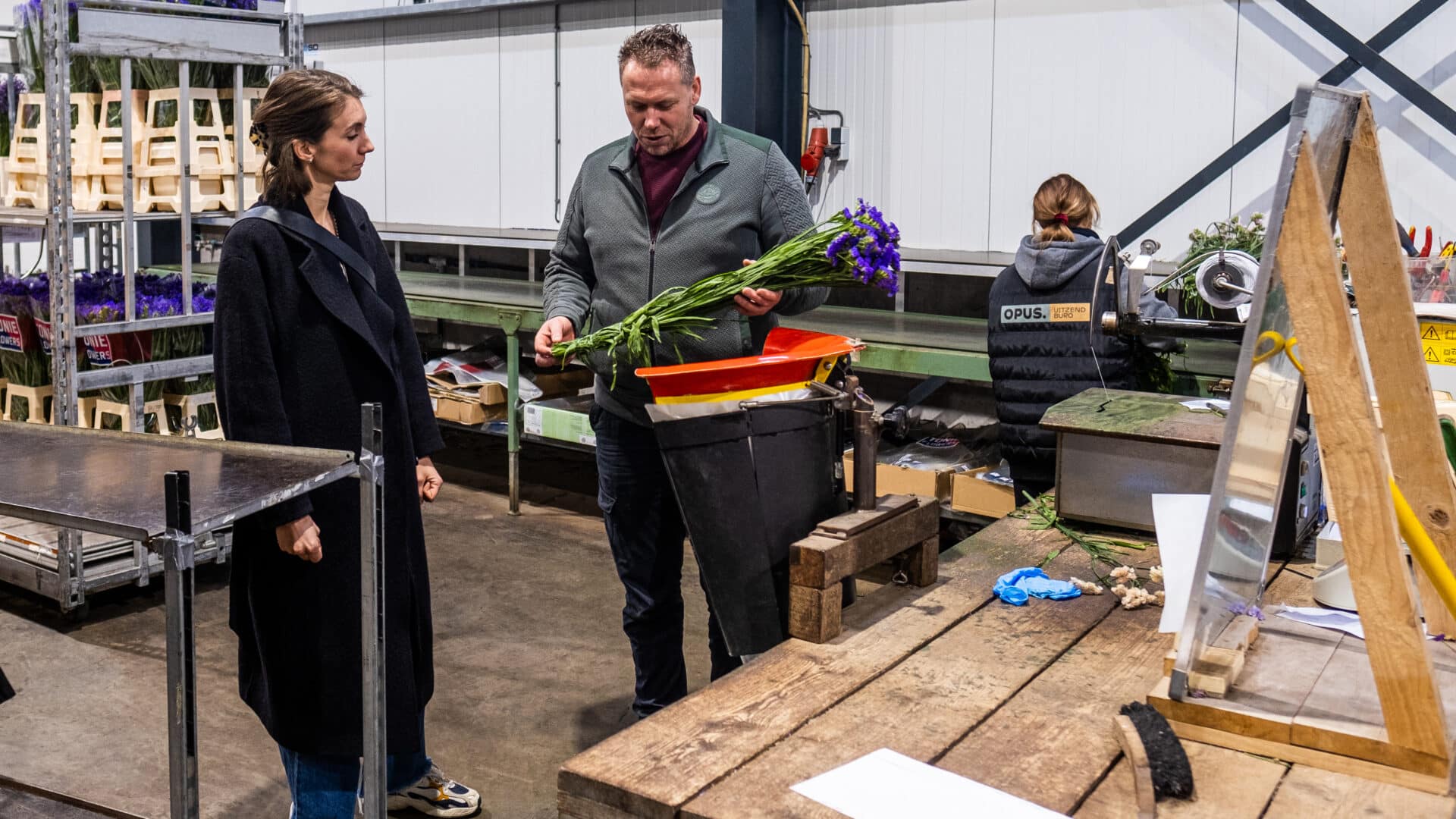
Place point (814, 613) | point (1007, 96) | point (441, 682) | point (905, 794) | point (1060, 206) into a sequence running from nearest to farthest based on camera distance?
point (905, 794)
point (814, 613)
point (441, 682)
point (1060, 206)
point (1007, 96)

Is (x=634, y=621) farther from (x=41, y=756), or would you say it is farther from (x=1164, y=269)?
(x=1164, y=269)

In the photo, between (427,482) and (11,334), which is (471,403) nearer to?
(11,334)

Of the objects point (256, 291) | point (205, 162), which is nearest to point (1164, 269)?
point (256, 291)

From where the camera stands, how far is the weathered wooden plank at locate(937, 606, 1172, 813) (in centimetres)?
147

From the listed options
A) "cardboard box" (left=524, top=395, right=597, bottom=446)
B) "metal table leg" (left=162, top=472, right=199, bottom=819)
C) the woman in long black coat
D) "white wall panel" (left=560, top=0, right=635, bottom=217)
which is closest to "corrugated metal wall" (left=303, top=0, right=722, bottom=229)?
"white wall panel" (left=560, top=0, right=635, bottom=217)

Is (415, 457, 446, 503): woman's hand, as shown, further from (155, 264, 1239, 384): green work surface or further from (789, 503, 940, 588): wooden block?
(155, 264, 1239, 384): green work surface

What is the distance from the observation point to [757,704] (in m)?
1.66

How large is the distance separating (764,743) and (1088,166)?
147 inches

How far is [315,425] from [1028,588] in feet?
4.12

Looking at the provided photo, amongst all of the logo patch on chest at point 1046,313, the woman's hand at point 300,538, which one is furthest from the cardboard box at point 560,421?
the woman's hand at point 300,538

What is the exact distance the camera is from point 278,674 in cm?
232

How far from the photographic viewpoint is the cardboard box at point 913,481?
4352mm

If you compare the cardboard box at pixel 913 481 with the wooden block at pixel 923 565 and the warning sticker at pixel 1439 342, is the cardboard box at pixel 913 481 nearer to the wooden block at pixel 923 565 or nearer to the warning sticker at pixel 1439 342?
the warning sticker at pixel 1439 342

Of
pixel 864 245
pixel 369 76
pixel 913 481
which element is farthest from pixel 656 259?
pixel 369 76
